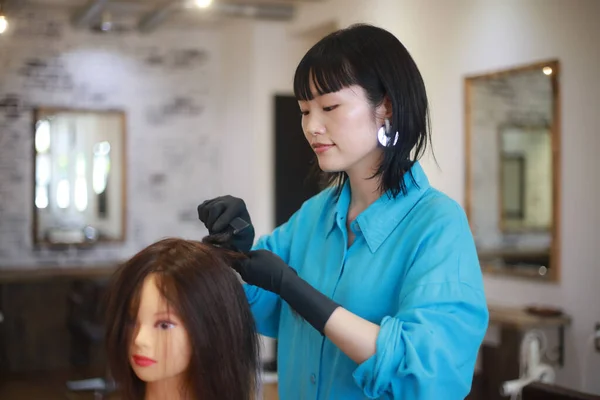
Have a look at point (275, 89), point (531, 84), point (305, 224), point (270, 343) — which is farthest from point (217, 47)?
point (305, 224)

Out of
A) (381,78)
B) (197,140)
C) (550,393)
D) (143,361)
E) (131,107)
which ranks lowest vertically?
(550,393)

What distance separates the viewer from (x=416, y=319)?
3.62 feet

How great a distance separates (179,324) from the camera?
1167 millimetres

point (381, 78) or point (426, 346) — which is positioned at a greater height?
point (381, 78)

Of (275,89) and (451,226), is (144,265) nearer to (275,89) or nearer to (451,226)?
(451,226)

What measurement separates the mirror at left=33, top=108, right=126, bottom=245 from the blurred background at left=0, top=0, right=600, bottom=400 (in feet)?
0.04

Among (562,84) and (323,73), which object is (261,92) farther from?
(323,73)

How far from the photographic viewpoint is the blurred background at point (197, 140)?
3.78m

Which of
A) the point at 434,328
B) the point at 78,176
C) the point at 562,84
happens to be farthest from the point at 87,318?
the point at 434,328

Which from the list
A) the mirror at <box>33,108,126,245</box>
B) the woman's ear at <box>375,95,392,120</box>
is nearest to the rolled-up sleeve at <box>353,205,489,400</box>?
the woman's ear at <box>375,95,392,120</box>

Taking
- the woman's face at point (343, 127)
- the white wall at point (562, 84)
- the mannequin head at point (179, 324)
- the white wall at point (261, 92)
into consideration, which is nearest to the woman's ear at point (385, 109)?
the woman's face at point (343, 127)

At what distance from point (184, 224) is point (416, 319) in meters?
5.37

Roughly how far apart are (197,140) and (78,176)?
3.46 feet

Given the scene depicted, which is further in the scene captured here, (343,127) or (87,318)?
(87,318)
